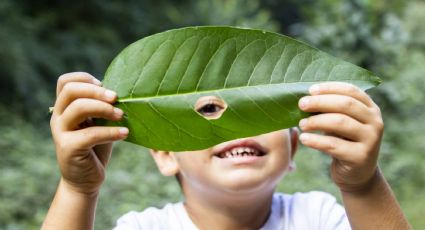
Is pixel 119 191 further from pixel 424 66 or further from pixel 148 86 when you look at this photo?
pixel 424 66

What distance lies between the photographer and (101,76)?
6766 millimetres

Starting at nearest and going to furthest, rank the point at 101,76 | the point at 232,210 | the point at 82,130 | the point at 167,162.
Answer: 1. the point at 82,130
2. the point at 232,210
3. the point at 167,162
4. the point at 101,76

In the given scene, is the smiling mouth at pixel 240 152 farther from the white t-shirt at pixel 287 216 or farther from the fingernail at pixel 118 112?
the fingernail at pixel 118 112

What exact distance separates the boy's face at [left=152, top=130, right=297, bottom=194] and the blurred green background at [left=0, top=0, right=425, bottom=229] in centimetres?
241

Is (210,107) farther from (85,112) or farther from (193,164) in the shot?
(193,164)

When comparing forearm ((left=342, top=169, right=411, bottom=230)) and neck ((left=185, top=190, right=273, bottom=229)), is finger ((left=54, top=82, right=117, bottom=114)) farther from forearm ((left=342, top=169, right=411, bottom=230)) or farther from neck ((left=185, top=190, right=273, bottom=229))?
neck ((left=185, top=190, right=273, bottom=229))

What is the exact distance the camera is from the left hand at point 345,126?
899 millimetres

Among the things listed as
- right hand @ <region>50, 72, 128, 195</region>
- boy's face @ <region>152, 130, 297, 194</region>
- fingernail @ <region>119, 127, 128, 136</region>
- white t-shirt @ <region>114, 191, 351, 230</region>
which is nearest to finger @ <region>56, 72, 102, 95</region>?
right hand @ <region>50, 72, 128, 195</region>

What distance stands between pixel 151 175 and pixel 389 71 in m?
5.42

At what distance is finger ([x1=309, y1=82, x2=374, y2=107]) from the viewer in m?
0.88

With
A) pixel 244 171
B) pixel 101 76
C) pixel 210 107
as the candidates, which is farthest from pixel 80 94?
pixel 101 76

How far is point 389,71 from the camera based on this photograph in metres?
8.97

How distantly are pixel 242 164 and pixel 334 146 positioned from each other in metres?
0.42

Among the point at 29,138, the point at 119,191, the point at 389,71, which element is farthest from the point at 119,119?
the point at 389,71
